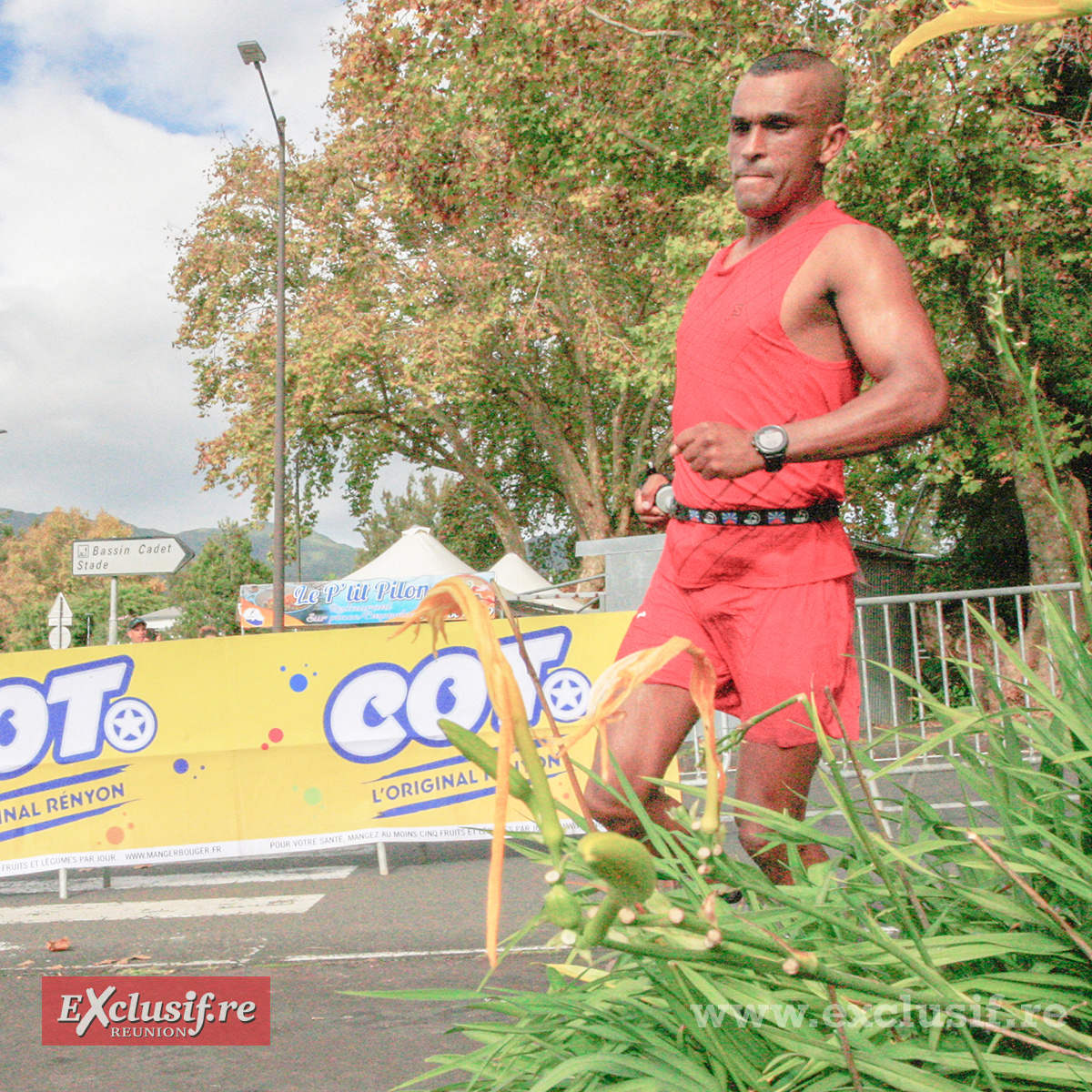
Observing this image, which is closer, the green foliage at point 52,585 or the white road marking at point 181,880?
the white road marking at point 181,880

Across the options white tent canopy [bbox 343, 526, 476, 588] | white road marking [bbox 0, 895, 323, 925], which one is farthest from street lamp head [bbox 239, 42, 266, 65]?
white road marking [bbox 0, 895, 323, 925]

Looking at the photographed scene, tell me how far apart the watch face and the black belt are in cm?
43

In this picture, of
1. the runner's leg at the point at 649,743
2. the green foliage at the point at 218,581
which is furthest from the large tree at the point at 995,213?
the green foliage at the point at 218,581

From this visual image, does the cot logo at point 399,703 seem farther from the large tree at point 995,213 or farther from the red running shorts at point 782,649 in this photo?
the large tree at point 995,213

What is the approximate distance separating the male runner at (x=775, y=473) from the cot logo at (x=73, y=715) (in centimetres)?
495

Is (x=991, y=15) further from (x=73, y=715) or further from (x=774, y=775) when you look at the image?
(x=73, y=715)

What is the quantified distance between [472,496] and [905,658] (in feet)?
89.5

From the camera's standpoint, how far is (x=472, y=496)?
111 feet

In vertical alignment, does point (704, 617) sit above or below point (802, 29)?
below

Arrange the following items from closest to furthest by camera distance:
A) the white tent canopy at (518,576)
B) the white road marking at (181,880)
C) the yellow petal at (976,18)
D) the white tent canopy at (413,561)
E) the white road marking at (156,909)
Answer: the yellow petal at (976,18) → the white road marking at (156,909) → the white road marking at (181,880) → the white tent canopy at (413,561) → the white tent canopy at (518,576)

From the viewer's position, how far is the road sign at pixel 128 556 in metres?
13.1

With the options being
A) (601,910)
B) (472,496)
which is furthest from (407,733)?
(472,496)

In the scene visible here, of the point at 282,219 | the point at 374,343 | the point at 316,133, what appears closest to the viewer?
the point at 282,219

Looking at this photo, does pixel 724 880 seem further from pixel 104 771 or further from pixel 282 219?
pixel 282 219
